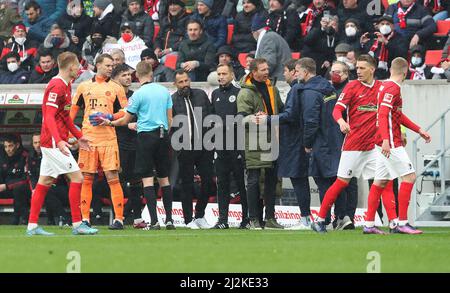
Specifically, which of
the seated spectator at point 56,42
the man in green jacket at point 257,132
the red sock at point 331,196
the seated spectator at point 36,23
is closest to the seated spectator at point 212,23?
the seated spectator at point 56,42

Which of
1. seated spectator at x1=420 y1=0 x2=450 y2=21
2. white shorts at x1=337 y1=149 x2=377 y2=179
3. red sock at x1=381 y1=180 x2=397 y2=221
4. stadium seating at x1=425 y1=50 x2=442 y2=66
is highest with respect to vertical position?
seated spectator at x1=420 y1=0 x2=450 y2=21

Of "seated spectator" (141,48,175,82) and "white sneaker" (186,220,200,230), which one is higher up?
"seated spectator" (141,48,175,82)

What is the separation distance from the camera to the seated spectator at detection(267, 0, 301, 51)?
73.1 ft

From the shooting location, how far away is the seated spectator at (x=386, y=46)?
69.0 feet

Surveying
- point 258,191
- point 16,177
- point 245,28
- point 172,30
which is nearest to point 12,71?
point 172,30

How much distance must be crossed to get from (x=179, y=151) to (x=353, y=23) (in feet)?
16.3

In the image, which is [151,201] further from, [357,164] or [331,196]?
[357,164]

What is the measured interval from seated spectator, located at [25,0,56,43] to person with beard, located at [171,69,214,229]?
834 cm

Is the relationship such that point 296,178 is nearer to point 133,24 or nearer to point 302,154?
point 302,154

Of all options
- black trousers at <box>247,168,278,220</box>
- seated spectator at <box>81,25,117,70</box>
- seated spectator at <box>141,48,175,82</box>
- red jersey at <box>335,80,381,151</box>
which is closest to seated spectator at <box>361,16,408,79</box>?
seated spectator at <box>141,48,175,82</box>

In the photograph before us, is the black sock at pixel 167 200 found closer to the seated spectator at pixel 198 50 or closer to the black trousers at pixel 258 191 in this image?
the black trousers at pixel 258 191

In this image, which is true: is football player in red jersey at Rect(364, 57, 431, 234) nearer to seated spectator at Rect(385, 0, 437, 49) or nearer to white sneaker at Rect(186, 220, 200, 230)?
white sneaker at Rect(186, 220, 200, 230)

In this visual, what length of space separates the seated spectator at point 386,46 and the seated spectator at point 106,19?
20.0 ft
